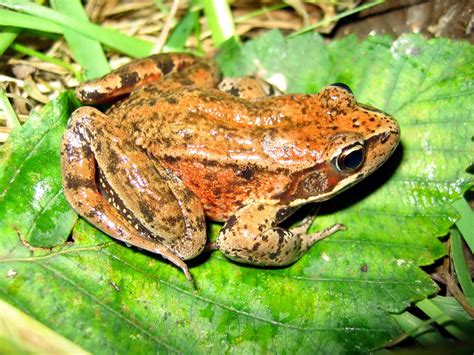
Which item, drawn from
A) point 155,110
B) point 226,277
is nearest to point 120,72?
point 155,110

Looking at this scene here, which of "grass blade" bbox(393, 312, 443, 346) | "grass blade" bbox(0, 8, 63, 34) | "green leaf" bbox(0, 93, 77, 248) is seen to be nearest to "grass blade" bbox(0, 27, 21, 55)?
"grass blade" bbox(0, 8, 63, 34)

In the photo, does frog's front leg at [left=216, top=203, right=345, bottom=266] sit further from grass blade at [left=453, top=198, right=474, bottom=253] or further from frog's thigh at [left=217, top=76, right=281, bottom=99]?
frog's thigh at [left=217, top=76, right=281, bottom=99]

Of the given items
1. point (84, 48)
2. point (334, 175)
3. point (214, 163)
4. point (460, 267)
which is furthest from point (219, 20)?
point (460, 267)

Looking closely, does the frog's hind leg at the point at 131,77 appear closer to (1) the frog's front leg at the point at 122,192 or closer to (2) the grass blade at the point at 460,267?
(1) the frog's front leg at the point at 122,192

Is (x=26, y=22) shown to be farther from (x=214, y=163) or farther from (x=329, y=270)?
(x=329, y=270)

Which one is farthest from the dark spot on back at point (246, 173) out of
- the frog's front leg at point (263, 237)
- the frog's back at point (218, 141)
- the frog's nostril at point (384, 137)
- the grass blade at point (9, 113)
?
the grass blade at point (9, 113)

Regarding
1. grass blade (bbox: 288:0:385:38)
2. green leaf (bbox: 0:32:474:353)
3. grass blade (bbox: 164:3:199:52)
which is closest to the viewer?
green leaf (bbox: 0:32:474:353)
